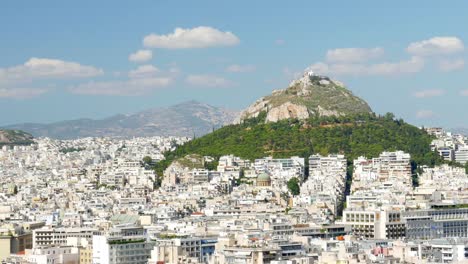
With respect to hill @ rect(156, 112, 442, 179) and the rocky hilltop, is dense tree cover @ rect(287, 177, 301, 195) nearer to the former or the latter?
hill @ rect(156, 112, 442, 179)

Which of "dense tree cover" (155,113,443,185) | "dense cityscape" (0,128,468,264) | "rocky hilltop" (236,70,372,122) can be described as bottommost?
"dense cityscape" (0,128,468,264)

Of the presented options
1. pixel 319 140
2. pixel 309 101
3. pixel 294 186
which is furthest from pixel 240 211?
pixel 309 101

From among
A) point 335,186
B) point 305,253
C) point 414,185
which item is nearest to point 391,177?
point 414,185

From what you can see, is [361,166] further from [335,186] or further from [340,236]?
[340,236]

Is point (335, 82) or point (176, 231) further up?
point (335, 82)

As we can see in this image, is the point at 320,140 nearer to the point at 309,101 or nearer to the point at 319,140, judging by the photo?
the point at 319,140

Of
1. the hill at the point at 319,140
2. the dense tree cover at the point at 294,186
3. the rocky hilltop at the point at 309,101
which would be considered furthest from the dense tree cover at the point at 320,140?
the dense tree cover at the point at 294,186

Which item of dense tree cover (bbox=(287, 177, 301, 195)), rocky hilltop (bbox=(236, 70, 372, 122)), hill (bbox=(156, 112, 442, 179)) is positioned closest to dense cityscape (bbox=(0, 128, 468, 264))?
dense tree cover (bbox=(287, 177, 301, 195))
